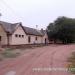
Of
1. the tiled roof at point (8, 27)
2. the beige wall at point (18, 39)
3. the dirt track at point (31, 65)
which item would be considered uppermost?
the tiled roof at point (8, 27)

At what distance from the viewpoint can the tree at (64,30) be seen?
61.4 m

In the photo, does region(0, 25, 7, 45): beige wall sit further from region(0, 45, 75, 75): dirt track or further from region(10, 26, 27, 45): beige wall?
region(0, 45, 75, 75): dirt track

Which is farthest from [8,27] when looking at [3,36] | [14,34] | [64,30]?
[64,30]

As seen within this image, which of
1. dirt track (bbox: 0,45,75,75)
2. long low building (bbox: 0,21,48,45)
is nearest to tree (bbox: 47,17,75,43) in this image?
long low building (bbox: 0,21,48,45)

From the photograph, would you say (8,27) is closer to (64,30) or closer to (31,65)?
(64,30)

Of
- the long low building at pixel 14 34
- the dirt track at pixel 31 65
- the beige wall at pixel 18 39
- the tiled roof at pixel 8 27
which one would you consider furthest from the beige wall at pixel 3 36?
the dirt track at pixel 31 65

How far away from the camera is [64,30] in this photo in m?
61.6

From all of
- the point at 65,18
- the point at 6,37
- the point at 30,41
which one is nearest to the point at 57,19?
the point at 65,18

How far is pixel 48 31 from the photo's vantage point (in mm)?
67750

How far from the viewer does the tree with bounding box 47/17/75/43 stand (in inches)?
2419

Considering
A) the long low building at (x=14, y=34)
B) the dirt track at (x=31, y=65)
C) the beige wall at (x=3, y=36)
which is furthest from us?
the long low building at (x=14, y=34)

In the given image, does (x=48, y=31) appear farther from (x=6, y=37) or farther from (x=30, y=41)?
(x=6, y=37)

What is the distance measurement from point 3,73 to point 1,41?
3373 centimetres

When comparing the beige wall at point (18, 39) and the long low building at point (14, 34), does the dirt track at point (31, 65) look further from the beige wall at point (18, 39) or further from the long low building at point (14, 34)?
the beige wall at point (18, 39)
